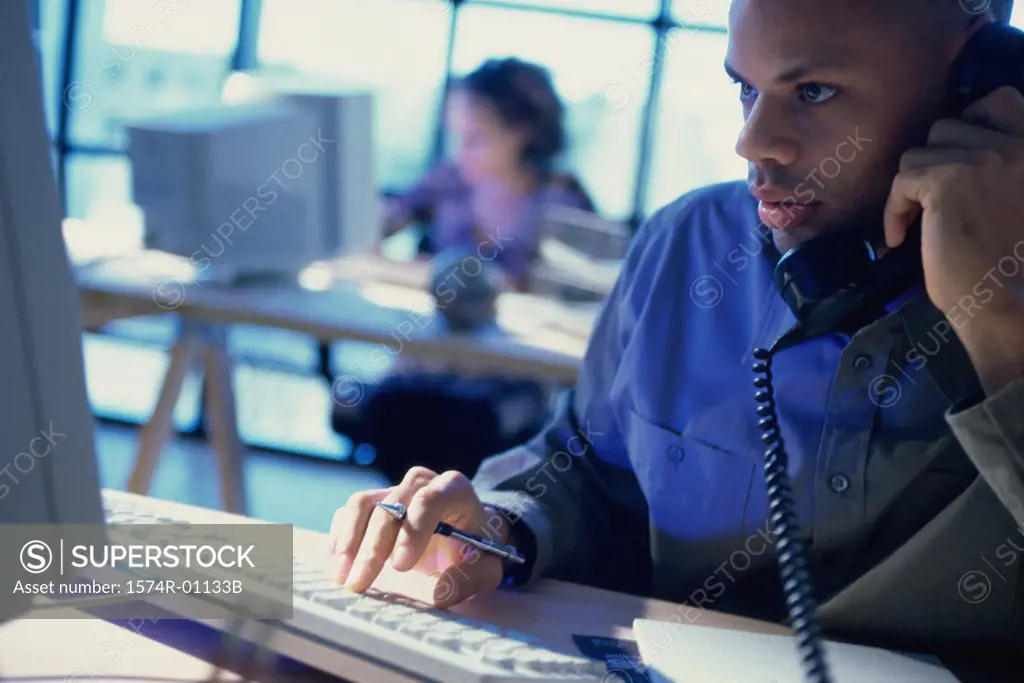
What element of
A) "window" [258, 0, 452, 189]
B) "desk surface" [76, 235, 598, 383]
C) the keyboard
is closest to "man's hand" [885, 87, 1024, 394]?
the keyboard

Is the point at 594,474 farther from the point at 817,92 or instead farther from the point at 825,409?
the point at 817,92

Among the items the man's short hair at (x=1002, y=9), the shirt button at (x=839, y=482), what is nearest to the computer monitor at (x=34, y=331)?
the shirt button at (x=839, y=482)

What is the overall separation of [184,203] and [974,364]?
7.03 ft

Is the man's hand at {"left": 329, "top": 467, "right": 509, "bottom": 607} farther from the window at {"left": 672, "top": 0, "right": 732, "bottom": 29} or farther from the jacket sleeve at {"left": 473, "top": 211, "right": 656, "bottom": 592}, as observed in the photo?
the window at {"left": 672, "top": 0, "right": 732, "bottom": 29}

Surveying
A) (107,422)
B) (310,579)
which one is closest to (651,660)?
(310,579)

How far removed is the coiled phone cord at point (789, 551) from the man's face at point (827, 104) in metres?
0.14

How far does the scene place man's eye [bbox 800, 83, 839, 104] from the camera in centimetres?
91

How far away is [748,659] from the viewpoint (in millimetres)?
796

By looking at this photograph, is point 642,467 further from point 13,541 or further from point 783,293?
point 13,541

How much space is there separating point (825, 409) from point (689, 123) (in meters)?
3.04

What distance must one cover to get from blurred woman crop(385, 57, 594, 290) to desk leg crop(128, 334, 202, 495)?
928mm

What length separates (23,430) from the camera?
750 mm

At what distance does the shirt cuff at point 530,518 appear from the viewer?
99 centimetres

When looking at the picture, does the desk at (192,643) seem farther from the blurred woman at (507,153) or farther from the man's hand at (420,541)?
the blurred woman at (507,153)
